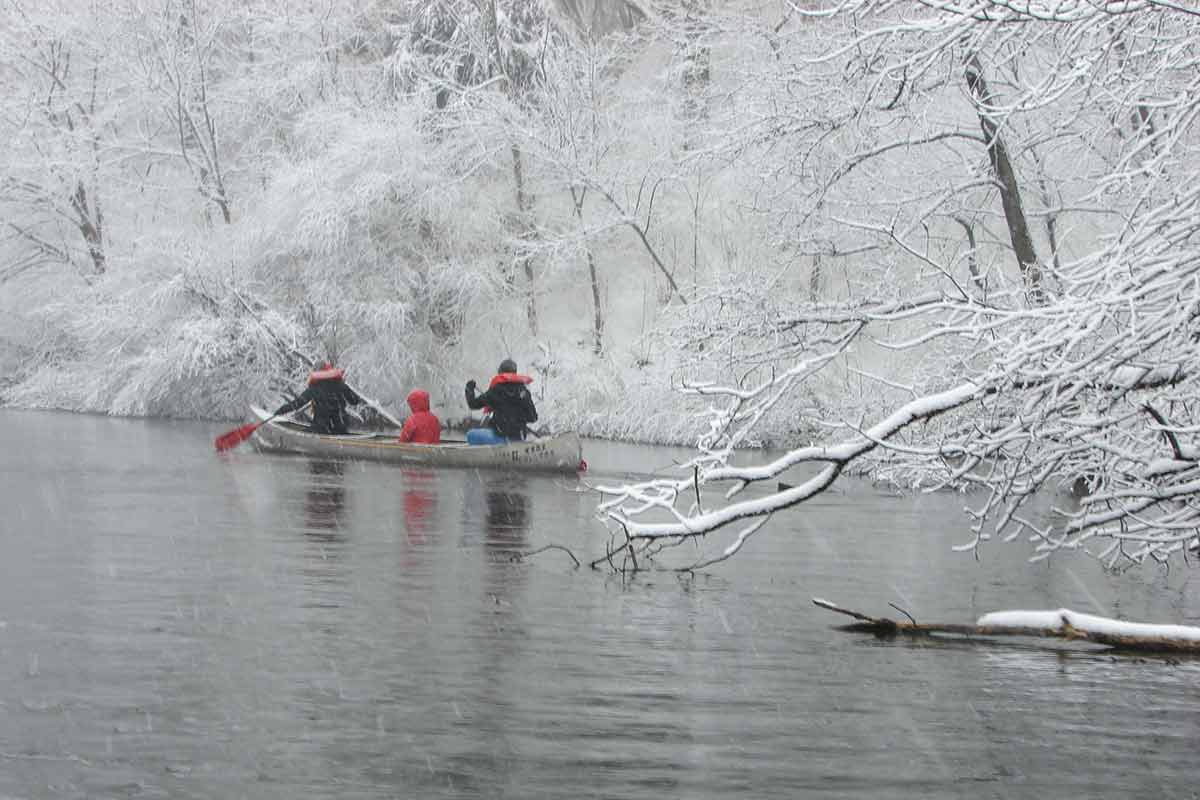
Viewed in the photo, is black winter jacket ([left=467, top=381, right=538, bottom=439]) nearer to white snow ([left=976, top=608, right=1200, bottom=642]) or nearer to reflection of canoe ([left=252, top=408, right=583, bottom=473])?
reflection of canoe ([left=252, top=408, right=583, bottom=473])

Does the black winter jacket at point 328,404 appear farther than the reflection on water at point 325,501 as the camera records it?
Yes

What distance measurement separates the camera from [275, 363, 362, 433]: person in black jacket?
2366cm

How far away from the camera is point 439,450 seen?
840 inches

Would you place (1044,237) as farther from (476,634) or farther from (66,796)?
(66,796)

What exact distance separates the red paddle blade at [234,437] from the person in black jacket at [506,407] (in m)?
4.55

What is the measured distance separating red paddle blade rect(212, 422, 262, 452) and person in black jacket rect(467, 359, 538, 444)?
14.9 feet

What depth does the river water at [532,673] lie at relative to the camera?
6.67 meters

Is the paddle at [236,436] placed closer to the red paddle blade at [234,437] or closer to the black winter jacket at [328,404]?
the red paddle blade at [234,437]

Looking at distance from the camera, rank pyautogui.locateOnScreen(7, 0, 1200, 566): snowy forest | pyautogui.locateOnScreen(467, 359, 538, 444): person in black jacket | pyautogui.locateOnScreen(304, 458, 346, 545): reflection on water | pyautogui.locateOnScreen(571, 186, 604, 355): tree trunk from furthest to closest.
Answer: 1. pyautogui.locateOnScreen(571, 186, 604, 355): tree trunk
2. pyautogui.locateOnScreen(7, 0, 1200, 566): snowy forest
3. pyautogui.locateOnScreen(467, 359, 538, 444): person in black jacket
4. pyautogui.locateOnScreen(304, 458, 346, 545): reflection on water

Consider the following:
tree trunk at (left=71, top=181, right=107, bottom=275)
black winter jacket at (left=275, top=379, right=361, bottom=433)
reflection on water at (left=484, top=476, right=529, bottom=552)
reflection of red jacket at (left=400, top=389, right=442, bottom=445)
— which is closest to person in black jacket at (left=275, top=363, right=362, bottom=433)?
black winter jacket at (left=275, top=379, right=361, bottom=433)

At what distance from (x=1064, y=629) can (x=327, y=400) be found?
54.6ft

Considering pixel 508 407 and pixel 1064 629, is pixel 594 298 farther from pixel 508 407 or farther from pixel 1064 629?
pixel 1064 629

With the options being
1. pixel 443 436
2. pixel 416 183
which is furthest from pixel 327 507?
pixel 416 183

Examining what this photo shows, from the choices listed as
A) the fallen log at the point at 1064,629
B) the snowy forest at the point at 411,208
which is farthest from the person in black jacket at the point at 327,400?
the fallen log at the point at 1064,629
